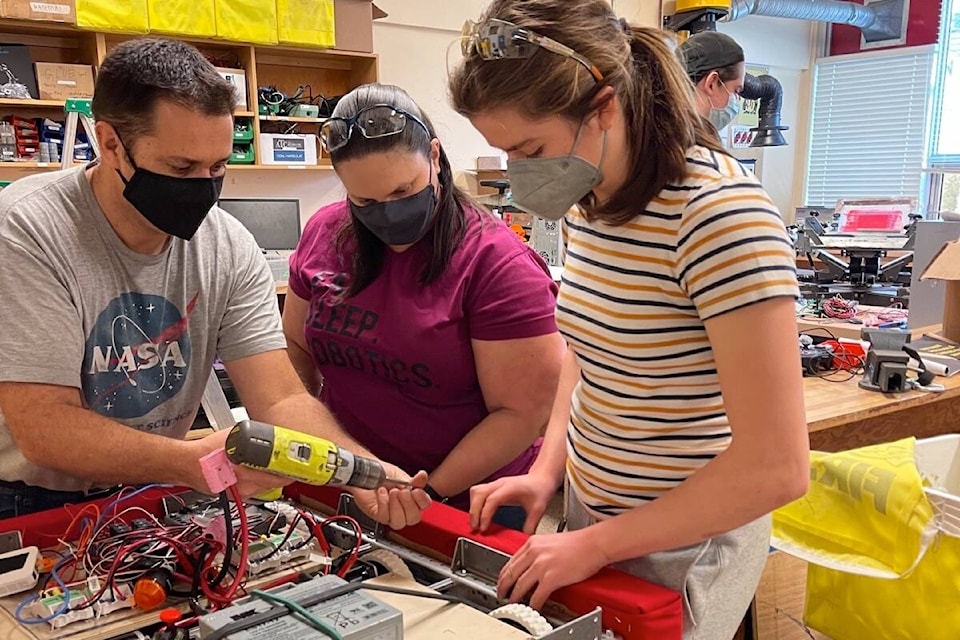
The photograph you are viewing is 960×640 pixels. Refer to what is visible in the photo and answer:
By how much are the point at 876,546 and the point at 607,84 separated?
96cm

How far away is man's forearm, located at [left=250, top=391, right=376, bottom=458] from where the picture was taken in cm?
128

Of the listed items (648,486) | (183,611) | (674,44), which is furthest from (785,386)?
(183,611)

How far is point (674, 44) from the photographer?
0.95 meters

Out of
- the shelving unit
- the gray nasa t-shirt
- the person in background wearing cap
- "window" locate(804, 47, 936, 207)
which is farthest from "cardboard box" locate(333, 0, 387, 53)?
"window" locate(804, 47, 936, 207)

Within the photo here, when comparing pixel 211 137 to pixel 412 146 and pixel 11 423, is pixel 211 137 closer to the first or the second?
pixel 412 146

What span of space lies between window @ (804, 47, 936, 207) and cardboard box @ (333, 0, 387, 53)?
4583mm

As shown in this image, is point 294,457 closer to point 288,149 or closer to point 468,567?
point 468,567

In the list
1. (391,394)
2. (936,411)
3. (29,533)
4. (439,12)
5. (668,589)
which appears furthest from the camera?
(439,12)

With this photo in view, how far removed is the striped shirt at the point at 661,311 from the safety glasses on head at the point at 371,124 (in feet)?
1.26

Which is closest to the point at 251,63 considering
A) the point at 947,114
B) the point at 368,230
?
the point at 368,230

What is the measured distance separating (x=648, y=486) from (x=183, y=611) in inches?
21.9

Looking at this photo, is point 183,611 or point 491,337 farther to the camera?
point 491,337

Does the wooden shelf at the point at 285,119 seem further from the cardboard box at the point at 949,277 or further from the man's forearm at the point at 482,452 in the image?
the man's forearm at the point at 482,452

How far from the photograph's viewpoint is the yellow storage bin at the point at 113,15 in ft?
11.5
